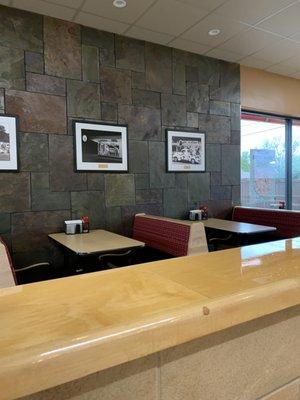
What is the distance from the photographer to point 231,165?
183 inches

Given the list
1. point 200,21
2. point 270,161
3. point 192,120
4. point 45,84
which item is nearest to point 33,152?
point 45,84

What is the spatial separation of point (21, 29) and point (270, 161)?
434 cm

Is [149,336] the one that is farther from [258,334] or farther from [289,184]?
[289,184]

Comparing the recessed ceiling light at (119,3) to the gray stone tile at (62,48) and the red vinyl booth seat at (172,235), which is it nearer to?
the gray stone tile at (62,48)

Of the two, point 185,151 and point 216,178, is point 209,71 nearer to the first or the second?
point 185,151

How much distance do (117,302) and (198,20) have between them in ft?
11.9

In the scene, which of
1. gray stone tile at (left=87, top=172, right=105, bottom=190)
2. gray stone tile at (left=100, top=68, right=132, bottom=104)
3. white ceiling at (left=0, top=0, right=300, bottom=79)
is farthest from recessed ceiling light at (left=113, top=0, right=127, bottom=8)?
gray stone tile at (left=87, top=172, right=105, bottom=190)

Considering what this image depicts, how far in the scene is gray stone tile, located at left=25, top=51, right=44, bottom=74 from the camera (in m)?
3.17

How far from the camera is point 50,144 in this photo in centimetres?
331

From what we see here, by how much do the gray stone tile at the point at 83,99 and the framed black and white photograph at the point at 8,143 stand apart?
0.64m

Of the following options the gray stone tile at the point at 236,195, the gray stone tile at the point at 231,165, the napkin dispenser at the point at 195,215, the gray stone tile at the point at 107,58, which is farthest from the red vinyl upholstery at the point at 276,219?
the gray stone tile at the point at 107,58

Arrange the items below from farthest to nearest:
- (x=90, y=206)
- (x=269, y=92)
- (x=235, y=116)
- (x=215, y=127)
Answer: (x=269, y=92) < (x=235, y=116) < (x=215, y=127) < (x=90, y=206)

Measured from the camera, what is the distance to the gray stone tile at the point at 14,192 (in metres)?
3.08

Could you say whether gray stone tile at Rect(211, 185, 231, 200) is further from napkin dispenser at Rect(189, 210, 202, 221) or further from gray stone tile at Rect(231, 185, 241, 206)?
napkin dispenser at Rect(189, 210, 202, 221)
